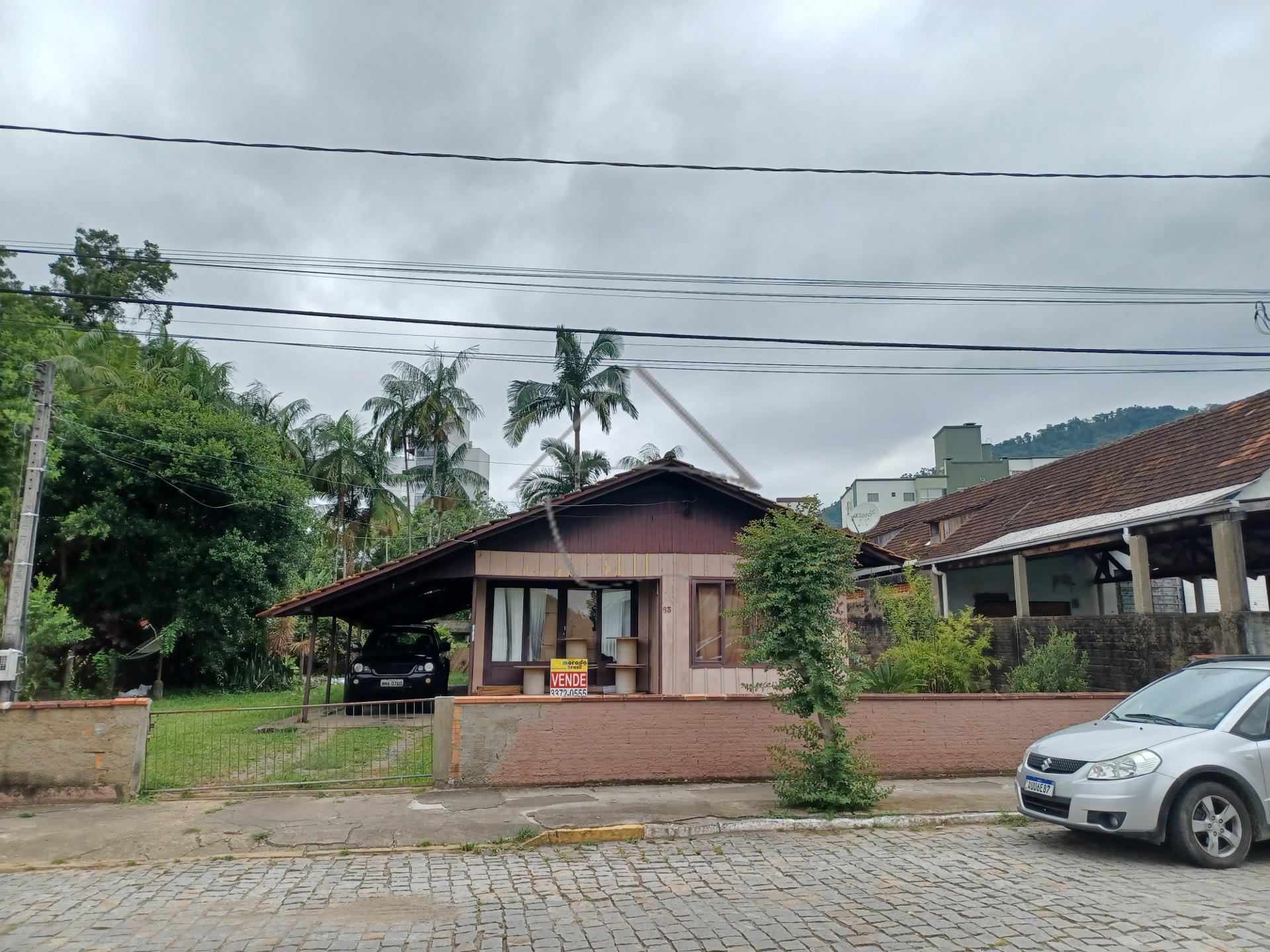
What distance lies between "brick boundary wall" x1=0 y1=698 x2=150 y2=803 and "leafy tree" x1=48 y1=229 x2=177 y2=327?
86.1ft

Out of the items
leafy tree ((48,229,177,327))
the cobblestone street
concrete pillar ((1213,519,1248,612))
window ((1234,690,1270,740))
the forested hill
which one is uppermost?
the forested hill

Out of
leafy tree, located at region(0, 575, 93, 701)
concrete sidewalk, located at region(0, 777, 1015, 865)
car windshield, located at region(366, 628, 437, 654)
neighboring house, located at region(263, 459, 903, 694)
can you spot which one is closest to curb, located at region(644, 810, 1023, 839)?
concrete sidewalk, located at region(0, 777, 1015, 865)

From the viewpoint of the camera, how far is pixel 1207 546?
719 inches

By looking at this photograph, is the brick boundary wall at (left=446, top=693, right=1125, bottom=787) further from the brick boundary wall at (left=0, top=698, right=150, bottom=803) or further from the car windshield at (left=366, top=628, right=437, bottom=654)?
the car windshield at (left=366, top=628, right=437, bottom=654)

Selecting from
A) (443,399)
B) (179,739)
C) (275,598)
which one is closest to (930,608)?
(179,739)

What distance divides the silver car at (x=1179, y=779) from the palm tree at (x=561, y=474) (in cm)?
2253

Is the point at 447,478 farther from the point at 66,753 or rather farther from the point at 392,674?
the point at 66,753

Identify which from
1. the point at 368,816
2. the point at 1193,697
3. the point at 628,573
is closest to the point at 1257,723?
the point at 1193,697

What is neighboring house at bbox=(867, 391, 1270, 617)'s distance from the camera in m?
14.0

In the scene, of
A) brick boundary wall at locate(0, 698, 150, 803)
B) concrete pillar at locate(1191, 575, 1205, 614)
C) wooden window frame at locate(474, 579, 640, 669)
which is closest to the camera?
brick boundary wall at locate(0, 698, 150, 803)

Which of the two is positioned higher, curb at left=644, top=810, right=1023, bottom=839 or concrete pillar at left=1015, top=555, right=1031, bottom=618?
concrete pillar at left=1015, top=555, right=1031, bottom=618

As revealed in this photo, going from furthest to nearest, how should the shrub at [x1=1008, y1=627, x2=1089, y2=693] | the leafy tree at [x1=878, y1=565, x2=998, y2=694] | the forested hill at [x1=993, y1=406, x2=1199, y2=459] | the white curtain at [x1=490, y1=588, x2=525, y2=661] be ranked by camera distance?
the forested hill at [x1=993, y1=406, x2=1199, y2=459], the white curtain at [x1=490, y1=588, x2=525, y2=661], the leafy tree at [x1=878, y1=565, x2=998, y2=694], the shrub at [x1=1008, y1=627, x2=1089, y2=693]

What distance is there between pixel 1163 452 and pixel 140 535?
24.9 metres

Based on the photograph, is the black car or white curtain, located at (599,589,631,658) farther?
the black car
